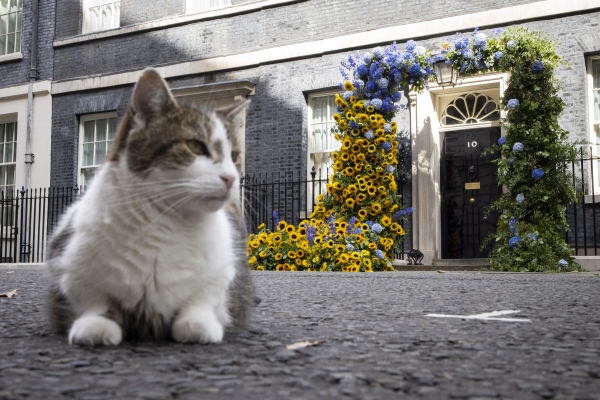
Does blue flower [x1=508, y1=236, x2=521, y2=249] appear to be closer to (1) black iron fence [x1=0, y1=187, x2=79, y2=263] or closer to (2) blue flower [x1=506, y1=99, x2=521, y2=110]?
(2) blue flower [x1=506, y1=99, x2=521, y2=110]

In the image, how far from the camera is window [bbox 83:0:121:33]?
47.4 ft

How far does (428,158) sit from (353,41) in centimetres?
287

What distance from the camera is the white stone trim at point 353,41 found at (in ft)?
33.5

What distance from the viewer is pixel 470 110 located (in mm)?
11281

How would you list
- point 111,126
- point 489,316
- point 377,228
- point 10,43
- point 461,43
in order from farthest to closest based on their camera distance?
point 10,43, point 111,126, point 461,43, point 377,228, point 489,316

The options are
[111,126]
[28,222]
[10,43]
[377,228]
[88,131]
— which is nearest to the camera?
[377,228]

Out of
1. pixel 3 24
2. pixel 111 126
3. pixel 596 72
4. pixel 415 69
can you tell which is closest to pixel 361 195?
pixel 415 69

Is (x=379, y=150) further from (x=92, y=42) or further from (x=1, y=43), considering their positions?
(x=1, y=43)

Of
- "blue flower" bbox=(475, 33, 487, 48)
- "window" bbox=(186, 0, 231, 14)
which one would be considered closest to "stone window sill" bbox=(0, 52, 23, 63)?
"window" bbox=(186, 0, 231, 14)

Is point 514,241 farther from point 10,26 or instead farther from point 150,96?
point 10,26

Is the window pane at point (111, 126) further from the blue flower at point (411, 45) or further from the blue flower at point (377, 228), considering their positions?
the blue flower at point (377, 228)

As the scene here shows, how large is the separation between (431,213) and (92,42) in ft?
31.0

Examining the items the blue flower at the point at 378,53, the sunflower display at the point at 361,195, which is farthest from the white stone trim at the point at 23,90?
the blue flower at the point at 378,53

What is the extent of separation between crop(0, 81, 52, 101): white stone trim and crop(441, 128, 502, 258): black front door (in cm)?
1007
